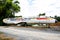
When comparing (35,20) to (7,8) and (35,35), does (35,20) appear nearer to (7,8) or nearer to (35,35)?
(7,8)

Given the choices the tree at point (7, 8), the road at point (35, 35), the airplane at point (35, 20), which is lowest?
the road at point (35, 35)

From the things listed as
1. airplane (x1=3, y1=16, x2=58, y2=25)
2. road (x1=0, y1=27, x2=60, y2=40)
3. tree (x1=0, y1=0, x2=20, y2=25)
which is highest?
tree (x1=0, y1=0, x2=20, y2=25)

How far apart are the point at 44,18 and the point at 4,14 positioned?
44.4 ft

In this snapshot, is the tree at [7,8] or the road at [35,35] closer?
the road at [35,35]

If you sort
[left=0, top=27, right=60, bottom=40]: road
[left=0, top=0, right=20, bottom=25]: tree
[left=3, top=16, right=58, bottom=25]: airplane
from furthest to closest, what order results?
[left=0, top=0, right=20, bottom=25]: tree
[left=3, top=16, right=58, bottom=25]: airplane
[left=0, top=27, right=60, bottom=40]: road

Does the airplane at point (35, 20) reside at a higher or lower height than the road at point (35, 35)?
higher

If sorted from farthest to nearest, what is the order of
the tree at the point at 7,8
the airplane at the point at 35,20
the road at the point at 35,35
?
1. the tree at the point at 7,8
2. the airplane at the point at 35,20
3. the road at the point at 35,35

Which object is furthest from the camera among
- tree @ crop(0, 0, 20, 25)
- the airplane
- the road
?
tree @ crop(0, 0, 20, 25)

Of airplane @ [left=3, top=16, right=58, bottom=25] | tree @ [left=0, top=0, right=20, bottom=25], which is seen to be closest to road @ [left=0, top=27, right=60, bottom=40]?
airplane @ [left=3, top=16, right=58, bottom=25]

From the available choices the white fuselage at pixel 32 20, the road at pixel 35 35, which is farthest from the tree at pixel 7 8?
the road at pixel 35 35

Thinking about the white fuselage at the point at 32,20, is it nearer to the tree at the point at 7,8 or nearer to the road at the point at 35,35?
the tree at the point at 7,8

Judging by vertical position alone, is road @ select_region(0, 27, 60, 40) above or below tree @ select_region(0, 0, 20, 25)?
below

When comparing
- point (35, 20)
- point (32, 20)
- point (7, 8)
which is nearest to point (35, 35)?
point (35, 20)

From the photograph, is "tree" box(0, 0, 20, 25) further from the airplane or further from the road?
the road
